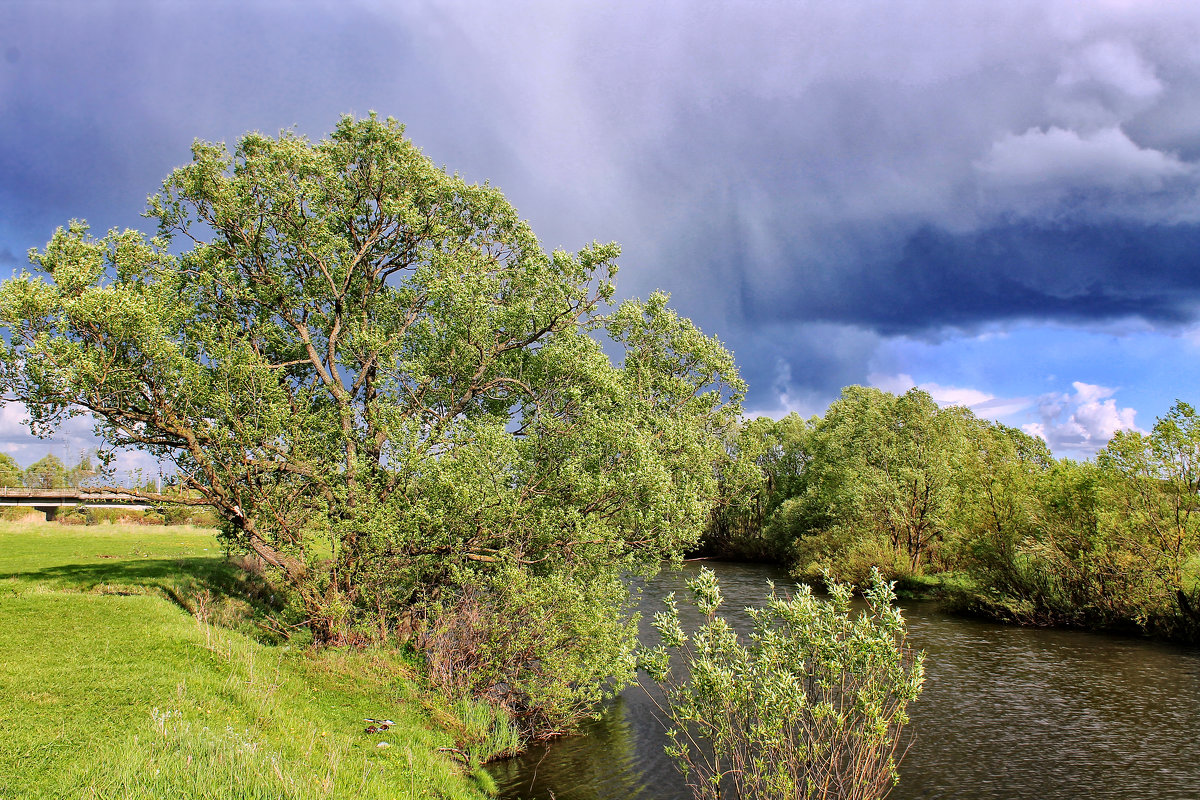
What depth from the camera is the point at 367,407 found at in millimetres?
20859

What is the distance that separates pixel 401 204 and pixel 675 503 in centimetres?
1386

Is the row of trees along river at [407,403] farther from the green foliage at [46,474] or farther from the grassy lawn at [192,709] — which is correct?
the green foliage at [46,474]

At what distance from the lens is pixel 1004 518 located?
36156 mm

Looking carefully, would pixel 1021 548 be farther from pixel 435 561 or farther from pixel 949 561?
pixel 435 561

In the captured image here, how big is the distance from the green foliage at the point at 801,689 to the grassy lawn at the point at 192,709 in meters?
5.87

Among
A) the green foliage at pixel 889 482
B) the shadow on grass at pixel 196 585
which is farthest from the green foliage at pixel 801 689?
the green foliage at pixel 889 482

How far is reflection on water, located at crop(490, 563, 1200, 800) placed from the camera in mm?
16094

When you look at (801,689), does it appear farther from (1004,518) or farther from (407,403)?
(1004,518)

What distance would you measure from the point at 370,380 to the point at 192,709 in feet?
40.0

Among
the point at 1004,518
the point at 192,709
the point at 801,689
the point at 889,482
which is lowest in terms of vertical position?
the point at 192,709

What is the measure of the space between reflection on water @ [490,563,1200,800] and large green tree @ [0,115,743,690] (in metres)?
5.07

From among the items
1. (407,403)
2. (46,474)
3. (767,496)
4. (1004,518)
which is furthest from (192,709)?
(46,474)

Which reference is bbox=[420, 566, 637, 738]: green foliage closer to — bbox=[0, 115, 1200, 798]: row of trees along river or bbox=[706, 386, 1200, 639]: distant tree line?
bbox=[0, 115, 1200, 798]: row of trees along river

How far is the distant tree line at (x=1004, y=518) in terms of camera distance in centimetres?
2955
